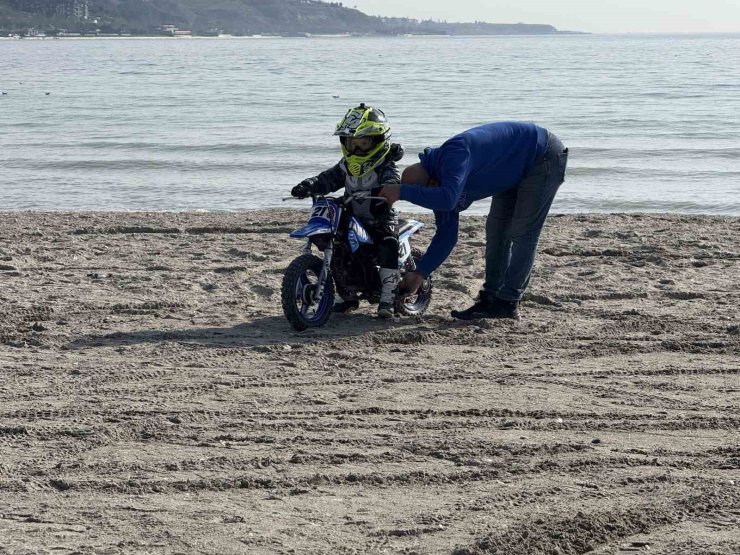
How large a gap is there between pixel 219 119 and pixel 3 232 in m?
18.7

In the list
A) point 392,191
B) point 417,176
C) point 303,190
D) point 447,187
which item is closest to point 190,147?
point 303,190

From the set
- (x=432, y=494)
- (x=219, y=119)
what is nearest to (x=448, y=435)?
(x=432, y=494)

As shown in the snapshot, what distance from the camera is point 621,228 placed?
12008mm

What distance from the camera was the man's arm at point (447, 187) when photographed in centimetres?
703

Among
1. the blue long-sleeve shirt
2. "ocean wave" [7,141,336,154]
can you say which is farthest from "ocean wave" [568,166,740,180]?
the blue long-sleeve shirt

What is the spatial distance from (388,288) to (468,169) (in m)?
1.04

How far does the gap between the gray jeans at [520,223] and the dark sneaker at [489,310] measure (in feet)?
0.16

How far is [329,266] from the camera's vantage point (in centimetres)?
749

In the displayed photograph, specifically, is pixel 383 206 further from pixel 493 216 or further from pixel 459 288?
pixel 459 288

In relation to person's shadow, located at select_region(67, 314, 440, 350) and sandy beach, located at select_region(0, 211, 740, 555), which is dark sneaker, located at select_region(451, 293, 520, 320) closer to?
sandy beach, located at select_region(0, 211, 740, 555)

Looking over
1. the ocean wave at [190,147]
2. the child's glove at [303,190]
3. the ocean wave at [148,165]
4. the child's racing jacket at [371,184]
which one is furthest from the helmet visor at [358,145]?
the ocean wave at [190,147]

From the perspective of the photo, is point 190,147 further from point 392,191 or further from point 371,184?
point 392,191

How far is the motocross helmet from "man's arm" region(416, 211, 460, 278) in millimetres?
585

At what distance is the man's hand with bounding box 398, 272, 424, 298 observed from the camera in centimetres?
768
